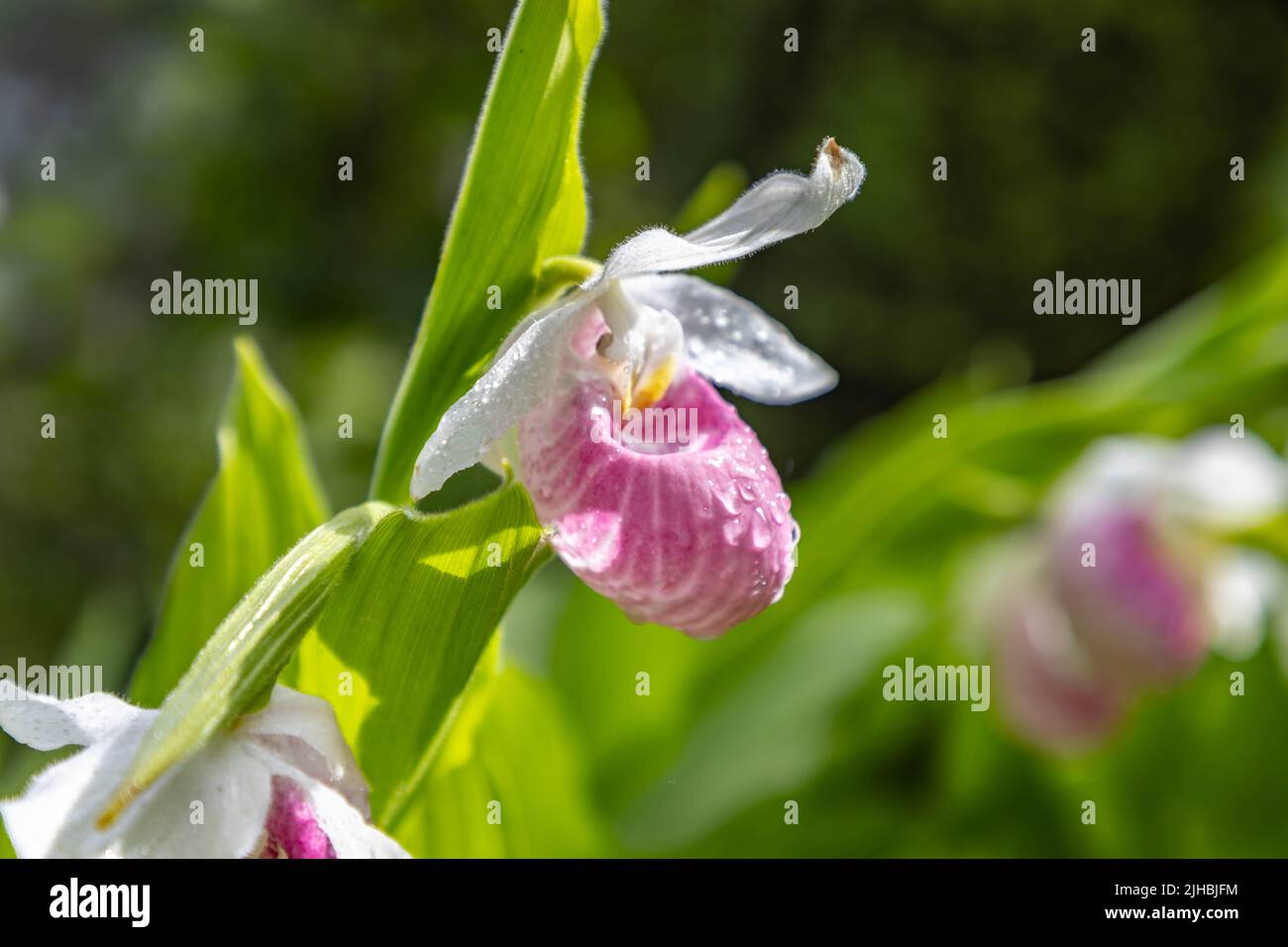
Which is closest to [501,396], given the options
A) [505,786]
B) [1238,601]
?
[505,786]

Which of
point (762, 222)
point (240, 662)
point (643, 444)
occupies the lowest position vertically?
point (240, 662)

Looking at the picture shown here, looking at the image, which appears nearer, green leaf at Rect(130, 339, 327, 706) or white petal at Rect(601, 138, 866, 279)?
white petal at Rect(601, 138, 866, 279)

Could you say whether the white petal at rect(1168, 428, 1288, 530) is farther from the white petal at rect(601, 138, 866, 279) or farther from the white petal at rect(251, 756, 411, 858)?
the white petal at rect(251, 756, 411, 858)

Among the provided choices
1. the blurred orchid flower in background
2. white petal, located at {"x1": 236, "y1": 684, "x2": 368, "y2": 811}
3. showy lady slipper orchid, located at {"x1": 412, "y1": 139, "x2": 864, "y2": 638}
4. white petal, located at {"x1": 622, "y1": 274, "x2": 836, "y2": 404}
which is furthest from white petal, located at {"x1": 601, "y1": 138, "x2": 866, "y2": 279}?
the blurred orchid flower in background

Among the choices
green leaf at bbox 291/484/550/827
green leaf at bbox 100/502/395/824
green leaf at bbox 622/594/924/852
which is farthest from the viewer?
green leaf at bbox 622/594/924/852

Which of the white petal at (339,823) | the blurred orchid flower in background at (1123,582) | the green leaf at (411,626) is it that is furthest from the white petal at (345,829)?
the blurred orchid flower in background at (1123,582)

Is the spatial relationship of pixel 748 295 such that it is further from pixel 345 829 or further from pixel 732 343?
pixel 345 829
